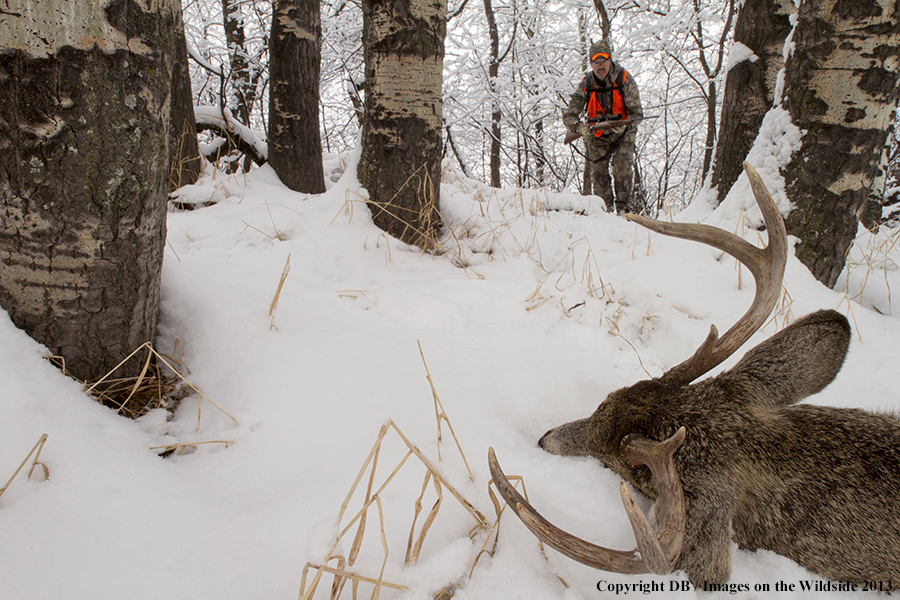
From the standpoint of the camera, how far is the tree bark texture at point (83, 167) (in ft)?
3.94

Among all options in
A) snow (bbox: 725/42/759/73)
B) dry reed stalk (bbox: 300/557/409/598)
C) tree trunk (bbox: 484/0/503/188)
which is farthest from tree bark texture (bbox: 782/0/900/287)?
tree trunk (bbox: 484/0/503/188)

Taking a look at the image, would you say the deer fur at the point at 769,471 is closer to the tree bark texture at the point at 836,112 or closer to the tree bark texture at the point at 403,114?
the tree bark texture at the point at 836,112

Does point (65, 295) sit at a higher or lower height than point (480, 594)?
higher

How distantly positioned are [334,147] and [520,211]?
1380cm

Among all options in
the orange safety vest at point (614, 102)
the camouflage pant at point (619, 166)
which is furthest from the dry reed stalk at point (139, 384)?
the orange safety vest at point (614, 102)

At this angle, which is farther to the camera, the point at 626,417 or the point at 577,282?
the point at 577,282

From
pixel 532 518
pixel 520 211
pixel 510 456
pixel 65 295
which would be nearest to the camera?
pixel 532 518

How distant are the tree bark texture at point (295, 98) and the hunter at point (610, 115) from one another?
13.3 ft

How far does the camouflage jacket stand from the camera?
7.04m

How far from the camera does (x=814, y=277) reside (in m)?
2.93

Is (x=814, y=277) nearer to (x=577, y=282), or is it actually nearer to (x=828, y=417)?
(x=577, y=282)

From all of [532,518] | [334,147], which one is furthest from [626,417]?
[334,147]

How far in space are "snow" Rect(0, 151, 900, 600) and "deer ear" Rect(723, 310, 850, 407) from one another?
51 cm

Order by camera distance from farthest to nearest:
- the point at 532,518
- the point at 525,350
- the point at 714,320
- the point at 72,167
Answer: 1. the point at 714,320
2. the point at 525,350
3. the point at 72,167
4. the point at 532,518
